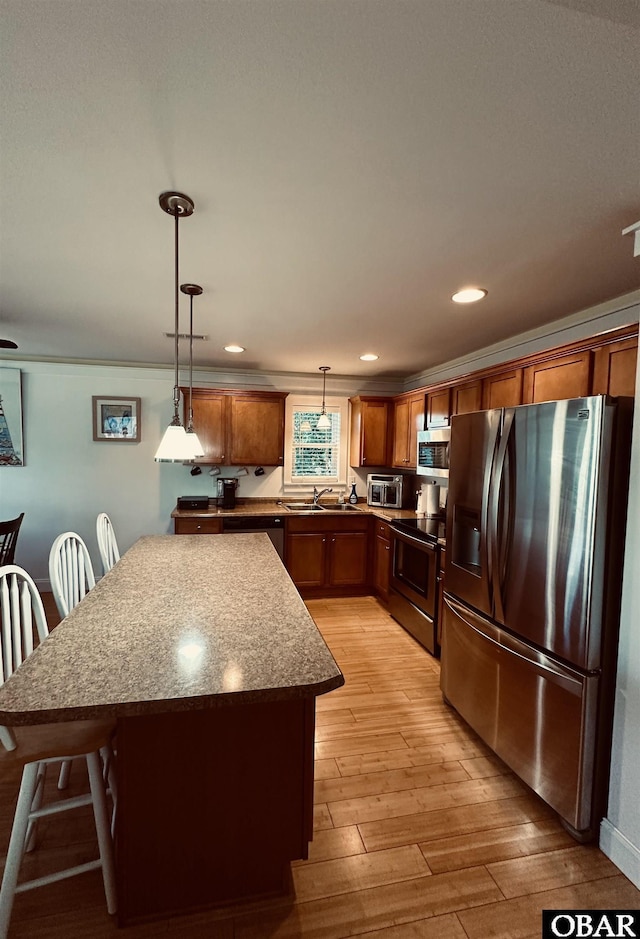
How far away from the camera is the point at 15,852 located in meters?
1.31

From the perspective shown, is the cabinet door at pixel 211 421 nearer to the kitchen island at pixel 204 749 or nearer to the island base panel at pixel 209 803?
the kitchen island at pixel 204 749

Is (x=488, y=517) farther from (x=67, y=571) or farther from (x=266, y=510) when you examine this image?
(x=266, y=510)

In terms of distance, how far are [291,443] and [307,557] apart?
1.41 m

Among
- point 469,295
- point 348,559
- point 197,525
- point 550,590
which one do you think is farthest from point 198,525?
point 550,590

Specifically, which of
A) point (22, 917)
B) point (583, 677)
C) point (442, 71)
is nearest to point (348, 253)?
point (442, 71)

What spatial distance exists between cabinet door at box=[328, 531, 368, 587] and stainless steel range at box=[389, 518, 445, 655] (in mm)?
596

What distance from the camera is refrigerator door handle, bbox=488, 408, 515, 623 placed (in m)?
2.04

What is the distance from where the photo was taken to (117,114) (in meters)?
1.16

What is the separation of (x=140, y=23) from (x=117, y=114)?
0.30 m

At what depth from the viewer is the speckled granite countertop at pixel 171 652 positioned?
1060mm

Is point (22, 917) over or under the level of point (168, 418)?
under

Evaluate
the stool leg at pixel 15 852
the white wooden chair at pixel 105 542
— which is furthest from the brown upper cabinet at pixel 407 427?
the stool leg at pixel 15 852

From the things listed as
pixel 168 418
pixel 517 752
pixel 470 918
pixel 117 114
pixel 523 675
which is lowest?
pixel 470 918

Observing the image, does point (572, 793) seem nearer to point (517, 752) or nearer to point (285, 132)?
point (517, 752)
